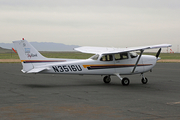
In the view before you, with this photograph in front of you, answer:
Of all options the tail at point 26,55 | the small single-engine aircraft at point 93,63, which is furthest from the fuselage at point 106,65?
the tail at point 26,55

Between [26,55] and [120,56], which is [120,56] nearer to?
[120,56]

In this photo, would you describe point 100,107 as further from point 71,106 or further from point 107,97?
point 107,97

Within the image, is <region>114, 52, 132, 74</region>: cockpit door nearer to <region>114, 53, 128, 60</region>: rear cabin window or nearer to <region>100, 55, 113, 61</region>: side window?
<region>114, 53, 128, 60</region>: rear cabin window

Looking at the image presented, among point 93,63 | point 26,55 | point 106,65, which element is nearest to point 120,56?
point 106,65

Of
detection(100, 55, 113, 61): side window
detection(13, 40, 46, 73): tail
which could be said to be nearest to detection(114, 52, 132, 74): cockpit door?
detection(100, 55, 113, 61): side window

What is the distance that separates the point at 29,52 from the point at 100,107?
7.08 meters

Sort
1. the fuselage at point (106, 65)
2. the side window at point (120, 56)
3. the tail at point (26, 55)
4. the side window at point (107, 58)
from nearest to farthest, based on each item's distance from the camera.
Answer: the tail at point (26, 55), the fuselage at point (106, 65), the side window at point (107, 58), the side window at point (120, 56)

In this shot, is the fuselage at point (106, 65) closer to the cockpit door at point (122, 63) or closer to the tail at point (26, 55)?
the cockpit door at point (122, 63)

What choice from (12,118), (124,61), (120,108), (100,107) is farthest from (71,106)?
(124,61)

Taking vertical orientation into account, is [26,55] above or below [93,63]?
above

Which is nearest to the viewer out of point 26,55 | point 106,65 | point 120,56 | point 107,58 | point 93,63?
point 26,55

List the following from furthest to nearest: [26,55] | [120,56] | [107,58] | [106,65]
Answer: [120,56], [107,58], [106,65], [26,55]

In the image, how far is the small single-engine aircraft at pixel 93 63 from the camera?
1444 cm

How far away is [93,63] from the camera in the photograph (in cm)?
1546
